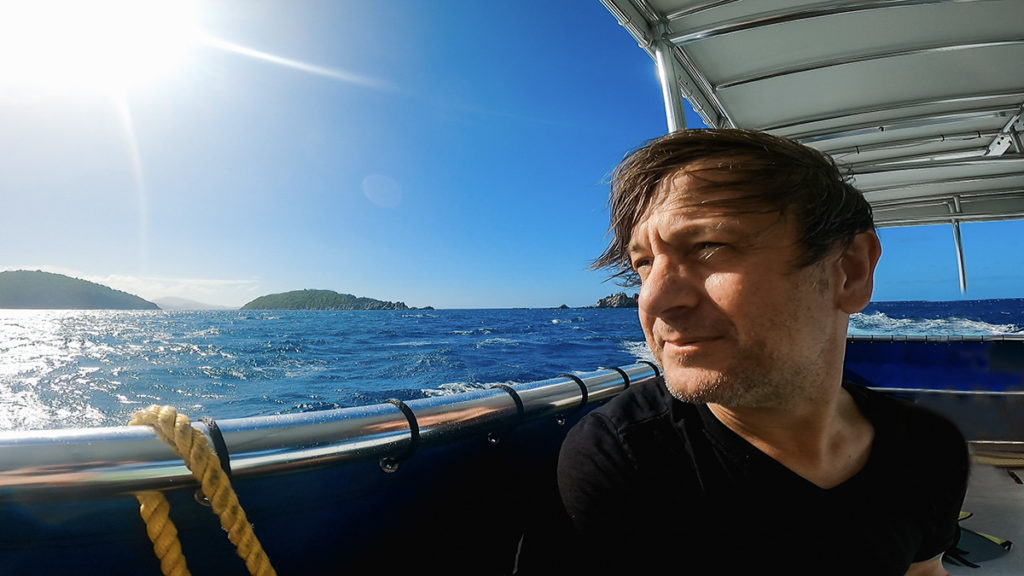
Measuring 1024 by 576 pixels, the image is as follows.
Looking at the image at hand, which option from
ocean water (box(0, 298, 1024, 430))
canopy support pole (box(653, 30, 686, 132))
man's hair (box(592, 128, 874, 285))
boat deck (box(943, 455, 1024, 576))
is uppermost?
canopy support pole (box(653, 30, 686, 132))

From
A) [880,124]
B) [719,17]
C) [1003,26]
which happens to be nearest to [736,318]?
[719,17]

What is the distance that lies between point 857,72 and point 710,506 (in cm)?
246

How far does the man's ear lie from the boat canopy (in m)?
0.92

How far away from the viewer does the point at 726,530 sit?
Result: 30.0 inches

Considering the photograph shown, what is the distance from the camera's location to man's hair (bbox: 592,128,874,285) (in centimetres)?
77

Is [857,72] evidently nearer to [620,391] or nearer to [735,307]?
[620,391]

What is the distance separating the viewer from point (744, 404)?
72 cm

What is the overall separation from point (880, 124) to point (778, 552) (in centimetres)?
286

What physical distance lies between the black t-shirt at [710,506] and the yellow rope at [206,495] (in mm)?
463

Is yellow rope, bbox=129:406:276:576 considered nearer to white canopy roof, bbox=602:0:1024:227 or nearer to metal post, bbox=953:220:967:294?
white canopy roof, bbox=602:0:1024:227

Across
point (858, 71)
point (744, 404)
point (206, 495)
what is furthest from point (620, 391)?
point (858, 71)

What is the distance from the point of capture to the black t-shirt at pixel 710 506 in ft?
2.47

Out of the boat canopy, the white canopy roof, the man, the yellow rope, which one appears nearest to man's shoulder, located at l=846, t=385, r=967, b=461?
the man

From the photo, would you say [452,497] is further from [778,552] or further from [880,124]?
[880,124]
